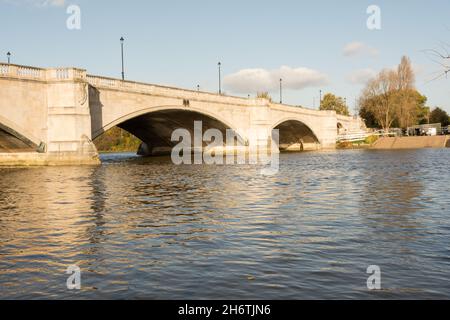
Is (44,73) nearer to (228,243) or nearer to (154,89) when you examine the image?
(154,89)

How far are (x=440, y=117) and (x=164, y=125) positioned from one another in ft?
266

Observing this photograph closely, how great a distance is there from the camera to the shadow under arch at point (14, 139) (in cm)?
3706

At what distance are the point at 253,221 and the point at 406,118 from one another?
8975cm

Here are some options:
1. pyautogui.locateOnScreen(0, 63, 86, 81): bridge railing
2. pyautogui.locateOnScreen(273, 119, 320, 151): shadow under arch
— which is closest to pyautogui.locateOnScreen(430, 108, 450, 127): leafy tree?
pyautogui.locateOnScreen(273, 119, 320, 151): shadow under arch

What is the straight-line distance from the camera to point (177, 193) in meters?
20.8

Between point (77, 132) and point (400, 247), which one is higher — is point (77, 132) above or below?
above

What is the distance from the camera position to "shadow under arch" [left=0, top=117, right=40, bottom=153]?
37062mm

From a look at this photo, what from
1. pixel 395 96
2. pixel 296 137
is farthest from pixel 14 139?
pixel 395 96

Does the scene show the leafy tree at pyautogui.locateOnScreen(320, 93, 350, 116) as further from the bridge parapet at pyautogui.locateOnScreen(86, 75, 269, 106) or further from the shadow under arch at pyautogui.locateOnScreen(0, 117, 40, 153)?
the shadow under arch at pyautogui.locateOnScreen(0, 117, 40, 153)

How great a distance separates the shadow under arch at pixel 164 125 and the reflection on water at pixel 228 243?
31.3 m

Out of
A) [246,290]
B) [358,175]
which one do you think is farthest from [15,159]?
[246,290]

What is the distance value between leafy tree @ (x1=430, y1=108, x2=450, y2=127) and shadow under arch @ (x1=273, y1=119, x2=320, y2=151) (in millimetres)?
43491

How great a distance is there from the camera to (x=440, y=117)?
117 meters
